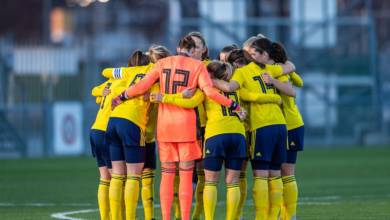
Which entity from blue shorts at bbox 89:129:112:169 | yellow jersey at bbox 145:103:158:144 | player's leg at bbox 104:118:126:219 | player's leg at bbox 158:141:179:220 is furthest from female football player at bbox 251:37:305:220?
blue shorts at bbox 89:129:112:169

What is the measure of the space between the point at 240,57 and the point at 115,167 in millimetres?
1927

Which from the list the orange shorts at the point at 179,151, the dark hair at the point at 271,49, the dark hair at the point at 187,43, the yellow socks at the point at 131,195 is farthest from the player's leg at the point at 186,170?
the dark hair at the point at 271,49

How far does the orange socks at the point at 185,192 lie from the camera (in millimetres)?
6332

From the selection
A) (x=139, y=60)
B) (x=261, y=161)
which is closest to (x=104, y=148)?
(x=139, y=60)

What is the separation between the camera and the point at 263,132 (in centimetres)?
657

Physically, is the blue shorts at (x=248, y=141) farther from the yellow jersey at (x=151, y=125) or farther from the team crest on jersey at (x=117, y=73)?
the team crest on jersey at (x=117, y=73)

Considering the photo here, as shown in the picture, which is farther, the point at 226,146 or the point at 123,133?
the point at 123,133

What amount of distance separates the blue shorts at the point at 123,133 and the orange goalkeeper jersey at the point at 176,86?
0.24 m

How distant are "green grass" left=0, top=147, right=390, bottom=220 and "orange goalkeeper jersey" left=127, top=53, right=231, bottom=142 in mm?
1878

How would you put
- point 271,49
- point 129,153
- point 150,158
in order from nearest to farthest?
point 129,153
point 271,49
point 150,158

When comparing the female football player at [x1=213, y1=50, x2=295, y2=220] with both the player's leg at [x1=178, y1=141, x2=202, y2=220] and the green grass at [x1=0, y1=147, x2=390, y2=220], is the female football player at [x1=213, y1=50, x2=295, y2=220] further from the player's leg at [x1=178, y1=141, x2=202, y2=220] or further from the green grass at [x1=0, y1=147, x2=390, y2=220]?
the green grass at [x1=0, y1=147, x2=390, y2=220]

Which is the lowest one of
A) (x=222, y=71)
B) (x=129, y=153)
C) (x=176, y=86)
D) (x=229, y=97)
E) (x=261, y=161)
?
(x=261, y=161)

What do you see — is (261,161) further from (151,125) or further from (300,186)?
(300,186)

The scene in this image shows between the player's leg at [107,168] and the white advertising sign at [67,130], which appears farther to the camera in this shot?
the white advertising sign at [67,130]
